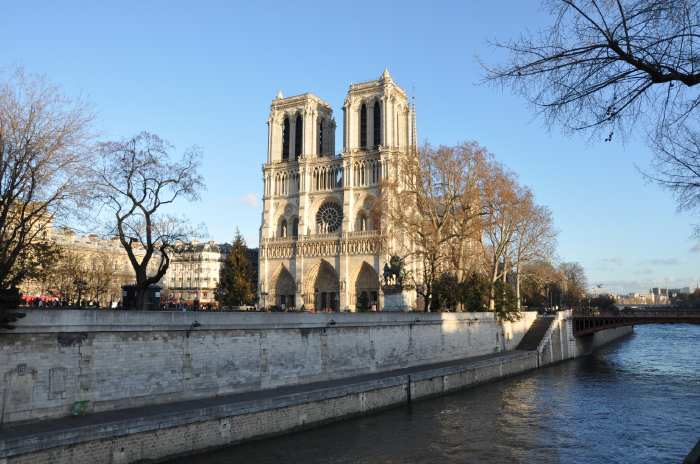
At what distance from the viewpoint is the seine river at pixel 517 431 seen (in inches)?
643

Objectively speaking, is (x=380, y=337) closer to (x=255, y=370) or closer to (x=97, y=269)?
(x=255, y=370)

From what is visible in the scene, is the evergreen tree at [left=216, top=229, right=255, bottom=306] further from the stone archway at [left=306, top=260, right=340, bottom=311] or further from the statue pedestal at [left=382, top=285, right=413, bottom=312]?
the statue pedestal at [left=382, top=285, right=413, bottom=312]

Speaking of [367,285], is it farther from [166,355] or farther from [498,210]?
[166,355]

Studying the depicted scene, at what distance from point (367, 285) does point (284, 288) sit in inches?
438

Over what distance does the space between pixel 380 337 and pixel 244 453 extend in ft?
42.0

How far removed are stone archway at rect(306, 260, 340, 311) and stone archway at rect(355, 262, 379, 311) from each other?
312 centimetres

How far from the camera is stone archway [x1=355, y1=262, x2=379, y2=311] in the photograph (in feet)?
203

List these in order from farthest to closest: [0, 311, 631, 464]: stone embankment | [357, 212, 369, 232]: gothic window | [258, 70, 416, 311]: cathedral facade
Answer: [357, 212, 369, 232]: gothic window < [258, 70, 416, 311]: cathedral facade < [0, 311, 631, 464]: stone embankment

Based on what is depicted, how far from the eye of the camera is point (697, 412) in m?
23.2

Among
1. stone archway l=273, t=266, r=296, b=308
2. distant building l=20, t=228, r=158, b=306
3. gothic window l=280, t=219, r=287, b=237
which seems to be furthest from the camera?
gothic window l=280, t=219, r=287, b=237

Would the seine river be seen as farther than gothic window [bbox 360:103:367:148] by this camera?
No

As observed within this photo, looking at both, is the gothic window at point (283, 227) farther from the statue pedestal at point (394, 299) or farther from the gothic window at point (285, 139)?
the statue pedestal at point (394, 299)

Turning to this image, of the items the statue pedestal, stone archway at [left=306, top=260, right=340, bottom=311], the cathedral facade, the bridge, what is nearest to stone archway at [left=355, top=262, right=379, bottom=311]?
the cathedral facade

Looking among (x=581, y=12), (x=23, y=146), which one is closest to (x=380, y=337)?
(x=23, y=146)
